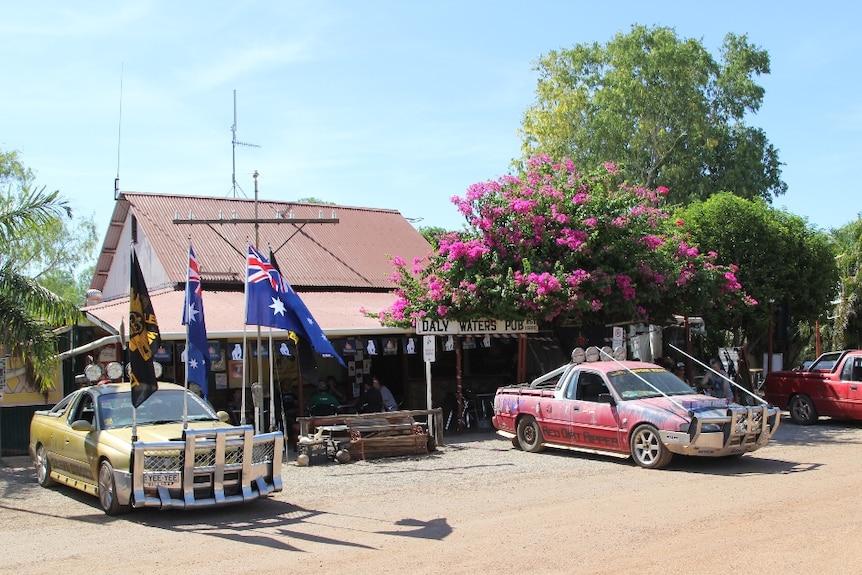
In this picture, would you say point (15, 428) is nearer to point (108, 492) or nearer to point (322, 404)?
point (322, 404)

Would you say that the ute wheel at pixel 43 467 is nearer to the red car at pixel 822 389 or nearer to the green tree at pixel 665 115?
the red car at pixel 822 389

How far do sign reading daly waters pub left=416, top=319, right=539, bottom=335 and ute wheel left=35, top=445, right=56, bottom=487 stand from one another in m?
7.59

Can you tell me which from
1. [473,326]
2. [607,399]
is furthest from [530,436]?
[473,326]

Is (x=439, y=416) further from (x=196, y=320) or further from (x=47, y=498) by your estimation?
(x=47, y=498)

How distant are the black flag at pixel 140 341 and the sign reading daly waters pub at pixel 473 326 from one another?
24.7 feet

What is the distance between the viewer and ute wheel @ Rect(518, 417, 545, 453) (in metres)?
15.1

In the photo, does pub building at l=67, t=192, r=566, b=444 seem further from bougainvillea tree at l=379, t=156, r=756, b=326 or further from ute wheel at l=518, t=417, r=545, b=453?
ute wheel at l=518, t=417, r=545, b=453

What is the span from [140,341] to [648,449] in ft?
24.6

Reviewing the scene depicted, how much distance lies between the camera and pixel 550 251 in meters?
18.2

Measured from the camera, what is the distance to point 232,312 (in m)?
18.2

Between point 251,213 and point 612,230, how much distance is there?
430 inches

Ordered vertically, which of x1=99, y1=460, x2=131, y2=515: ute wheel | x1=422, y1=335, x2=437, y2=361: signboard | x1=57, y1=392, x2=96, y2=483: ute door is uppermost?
x1=422, y1=335, x2=437, y2=361: signboard

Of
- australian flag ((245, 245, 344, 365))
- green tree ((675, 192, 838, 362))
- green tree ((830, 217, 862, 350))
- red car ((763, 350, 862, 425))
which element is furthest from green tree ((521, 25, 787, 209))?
australian flag ((245, 245, 344, 365))

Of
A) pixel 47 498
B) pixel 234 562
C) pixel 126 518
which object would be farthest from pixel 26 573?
pixel 47 498
